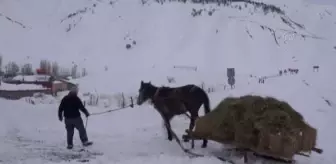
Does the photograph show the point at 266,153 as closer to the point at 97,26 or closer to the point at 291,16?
the point at 97,26

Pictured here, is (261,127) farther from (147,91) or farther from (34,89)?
(34,89)

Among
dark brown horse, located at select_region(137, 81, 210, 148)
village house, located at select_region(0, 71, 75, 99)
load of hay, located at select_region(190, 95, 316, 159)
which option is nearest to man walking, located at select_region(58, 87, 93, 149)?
dark brown horse, located at select_region(137, 81, 210, 148)

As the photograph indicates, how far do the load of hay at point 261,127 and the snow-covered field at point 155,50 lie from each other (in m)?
3.88

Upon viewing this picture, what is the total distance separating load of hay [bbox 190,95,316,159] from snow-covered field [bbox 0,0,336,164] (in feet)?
12.7

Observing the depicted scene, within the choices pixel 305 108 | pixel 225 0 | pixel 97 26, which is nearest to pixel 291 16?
pixel 225 0

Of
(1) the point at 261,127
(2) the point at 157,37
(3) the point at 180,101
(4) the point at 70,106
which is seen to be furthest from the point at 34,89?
(2) the point at 157,37

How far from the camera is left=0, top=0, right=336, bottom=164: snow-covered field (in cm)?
1633

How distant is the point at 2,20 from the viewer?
2889 inches

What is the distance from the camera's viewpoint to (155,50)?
220ft

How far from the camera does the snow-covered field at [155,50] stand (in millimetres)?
16328

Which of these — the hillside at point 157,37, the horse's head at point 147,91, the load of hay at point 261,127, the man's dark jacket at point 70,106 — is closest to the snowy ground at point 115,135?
the load of hay at point 261,127

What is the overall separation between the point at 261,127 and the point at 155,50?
59.3 metres

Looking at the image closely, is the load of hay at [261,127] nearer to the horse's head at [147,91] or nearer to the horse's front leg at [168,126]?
the horse's front leg at [168,126]

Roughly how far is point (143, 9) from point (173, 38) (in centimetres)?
1492
